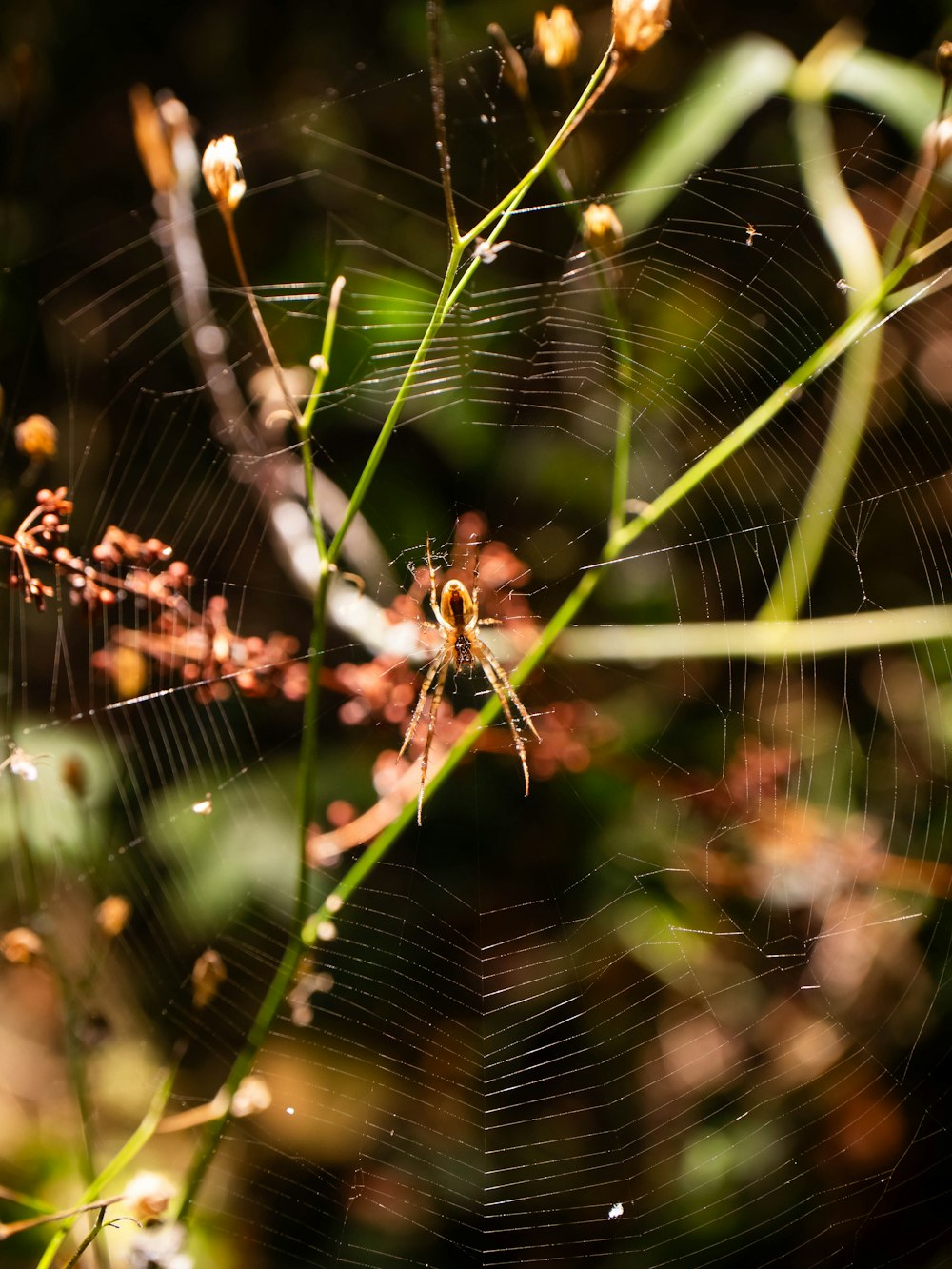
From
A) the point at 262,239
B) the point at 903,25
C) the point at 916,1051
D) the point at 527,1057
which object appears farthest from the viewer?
Answer: the point at 262,239

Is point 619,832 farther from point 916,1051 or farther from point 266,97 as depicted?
point 266,97

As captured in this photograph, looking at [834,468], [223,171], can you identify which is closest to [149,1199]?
[223,171]

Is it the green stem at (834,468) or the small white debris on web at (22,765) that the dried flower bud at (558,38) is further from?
the small white debris on web at (22,765)

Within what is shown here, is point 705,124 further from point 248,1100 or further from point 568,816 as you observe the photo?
point 248,1100

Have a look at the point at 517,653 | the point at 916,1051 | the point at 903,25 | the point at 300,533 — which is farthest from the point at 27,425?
the point at 903,25

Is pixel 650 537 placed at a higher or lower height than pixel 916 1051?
higher

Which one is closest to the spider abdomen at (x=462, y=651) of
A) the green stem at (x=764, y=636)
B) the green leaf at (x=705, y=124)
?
the green stem at (x=764, y=636)

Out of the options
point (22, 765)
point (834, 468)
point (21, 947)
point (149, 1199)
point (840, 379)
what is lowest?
point (149, 1199)

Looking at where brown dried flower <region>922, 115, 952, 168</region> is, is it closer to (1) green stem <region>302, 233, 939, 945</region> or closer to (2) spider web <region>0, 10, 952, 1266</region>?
(1) green stem <region>302, 233, 939, 945</region>
